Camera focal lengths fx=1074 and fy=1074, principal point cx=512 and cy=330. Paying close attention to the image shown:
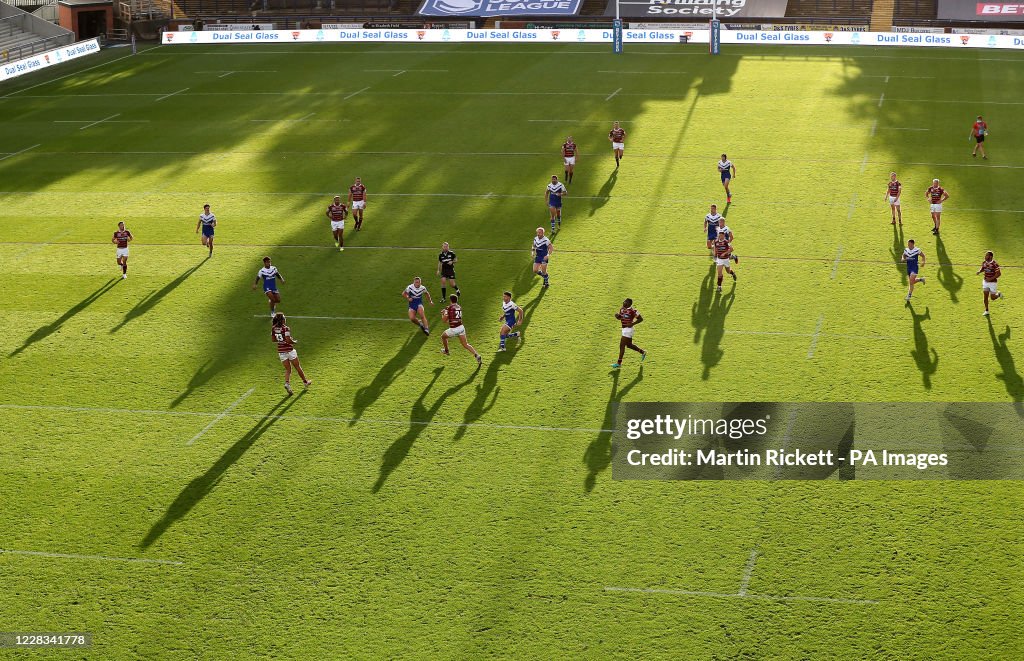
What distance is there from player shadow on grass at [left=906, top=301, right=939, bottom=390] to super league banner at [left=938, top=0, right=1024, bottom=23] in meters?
47.1

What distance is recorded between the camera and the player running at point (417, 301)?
89.7ft

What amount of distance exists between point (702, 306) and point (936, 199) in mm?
9443

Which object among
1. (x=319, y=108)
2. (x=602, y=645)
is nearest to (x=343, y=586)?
(x=602, y=645)

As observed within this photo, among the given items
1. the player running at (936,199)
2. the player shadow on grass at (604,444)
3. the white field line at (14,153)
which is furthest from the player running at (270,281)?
the white field line at (14,153)

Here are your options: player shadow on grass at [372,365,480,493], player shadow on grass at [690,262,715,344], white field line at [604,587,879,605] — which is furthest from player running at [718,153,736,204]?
white field line at [604,587,879,605]

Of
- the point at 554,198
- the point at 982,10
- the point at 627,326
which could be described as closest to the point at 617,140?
the point at 554,198

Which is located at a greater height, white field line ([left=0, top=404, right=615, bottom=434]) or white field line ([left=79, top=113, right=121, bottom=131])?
white field line ([left=79, top=113, right=121, bottom=131])

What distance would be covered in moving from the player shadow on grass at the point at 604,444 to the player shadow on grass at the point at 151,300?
13713 millimetres

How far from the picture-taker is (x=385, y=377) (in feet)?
84.5

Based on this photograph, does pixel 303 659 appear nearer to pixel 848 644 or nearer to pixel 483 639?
pixel 483 639

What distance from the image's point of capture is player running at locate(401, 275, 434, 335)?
2733cm

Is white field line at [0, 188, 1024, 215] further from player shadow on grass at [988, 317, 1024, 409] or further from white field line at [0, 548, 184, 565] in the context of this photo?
white field line at [0, 548, 184, 565]

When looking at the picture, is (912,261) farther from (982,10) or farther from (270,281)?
(982,10)

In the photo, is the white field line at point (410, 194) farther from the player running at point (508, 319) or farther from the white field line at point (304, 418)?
Answer: the white field line at point (304, 418)
